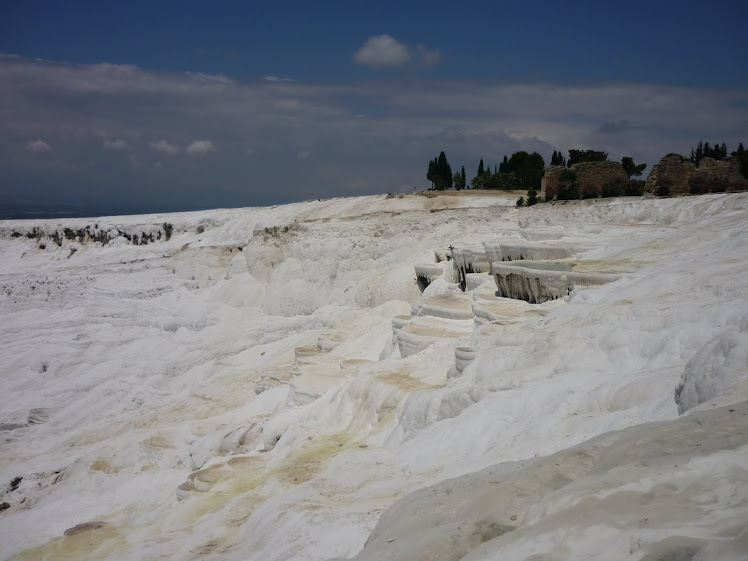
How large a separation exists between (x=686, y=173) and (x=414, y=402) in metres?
17.2

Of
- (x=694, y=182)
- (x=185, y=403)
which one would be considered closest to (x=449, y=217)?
(x=694, y=182)

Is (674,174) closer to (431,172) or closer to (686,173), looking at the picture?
(686,173)

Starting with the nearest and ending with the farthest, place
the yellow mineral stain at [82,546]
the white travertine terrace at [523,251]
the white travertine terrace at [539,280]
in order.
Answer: the yellow mineral stain at [82,546]
the white travertine terrace at [539,280]
the white travertine terrace at [523,251]

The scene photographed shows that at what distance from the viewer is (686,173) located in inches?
923

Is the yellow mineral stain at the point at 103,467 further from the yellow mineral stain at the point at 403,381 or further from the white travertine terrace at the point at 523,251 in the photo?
the white travertine terrace at the point at 523,251

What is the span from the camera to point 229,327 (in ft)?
88.4

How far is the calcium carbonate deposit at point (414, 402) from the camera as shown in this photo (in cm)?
491

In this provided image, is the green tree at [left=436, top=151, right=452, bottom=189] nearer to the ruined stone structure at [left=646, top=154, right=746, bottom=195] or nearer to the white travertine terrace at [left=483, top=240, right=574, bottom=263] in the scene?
the ruined stone structure at [left=646, top=154, right=746, bottom=195]

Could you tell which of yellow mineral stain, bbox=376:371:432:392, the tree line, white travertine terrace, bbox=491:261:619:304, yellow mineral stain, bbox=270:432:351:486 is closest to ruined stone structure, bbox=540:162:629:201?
the tree line

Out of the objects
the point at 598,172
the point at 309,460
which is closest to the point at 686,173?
the point at 598,172

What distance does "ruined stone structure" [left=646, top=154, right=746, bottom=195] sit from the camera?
2316 centimetres

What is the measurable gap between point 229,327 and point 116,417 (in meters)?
8.09

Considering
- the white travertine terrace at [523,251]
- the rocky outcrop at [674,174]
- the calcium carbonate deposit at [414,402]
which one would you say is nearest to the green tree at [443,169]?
the calcium carbonate deposit at [414,402]

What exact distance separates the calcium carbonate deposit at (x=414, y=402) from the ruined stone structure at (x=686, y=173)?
1.49 metres
